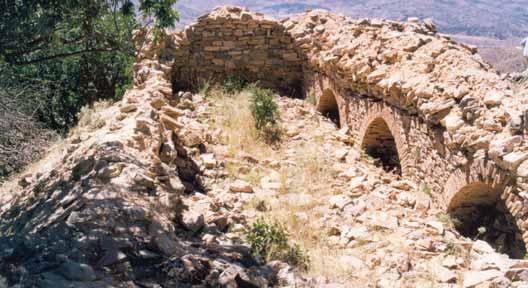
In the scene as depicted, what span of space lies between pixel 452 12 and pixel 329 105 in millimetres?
119026

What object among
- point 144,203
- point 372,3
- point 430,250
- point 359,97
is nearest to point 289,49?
point 359,97

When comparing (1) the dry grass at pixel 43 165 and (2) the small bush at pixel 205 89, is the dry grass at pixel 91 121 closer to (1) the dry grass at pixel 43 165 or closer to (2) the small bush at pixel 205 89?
(1) the dry grass at pixel 43 165

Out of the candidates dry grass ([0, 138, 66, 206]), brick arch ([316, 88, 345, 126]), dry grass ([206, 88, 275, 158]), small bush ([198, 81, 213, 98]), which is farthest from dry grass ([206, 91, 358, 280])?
dry grass ([0, 138, 66, 206])

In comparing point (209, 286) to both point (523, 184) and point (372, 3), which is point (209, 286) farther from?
point (372, 3)

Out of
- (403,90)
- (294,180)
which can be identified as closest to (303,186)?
(294,180)

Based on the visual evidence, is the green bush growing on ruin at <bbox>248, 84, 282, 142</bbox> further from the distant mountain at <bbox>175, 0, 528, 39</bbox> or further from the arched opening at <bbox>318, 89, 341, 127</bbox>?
the distant mountain at <bbox>175, 0, 528, 39</bbox>

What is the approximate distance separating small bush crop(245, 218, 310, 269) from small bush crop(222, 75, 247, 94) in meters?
6.75

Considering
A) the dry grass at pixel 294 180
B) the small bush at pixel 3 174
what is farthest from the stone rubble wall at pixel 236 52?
the small bush at pixel 3 174

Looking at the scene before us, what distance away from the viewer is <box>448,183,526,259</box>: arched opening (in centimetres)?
597

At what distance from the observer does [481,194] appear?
5996mm

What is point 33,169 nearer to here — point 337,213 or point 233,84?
point 337,213

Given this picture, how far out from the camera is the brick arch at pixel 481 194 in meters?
5.07

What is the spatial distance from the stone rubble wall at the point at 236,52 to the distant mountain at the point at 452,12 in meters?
76.2

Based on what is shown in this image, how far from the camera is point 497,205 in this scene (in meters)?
6.26
